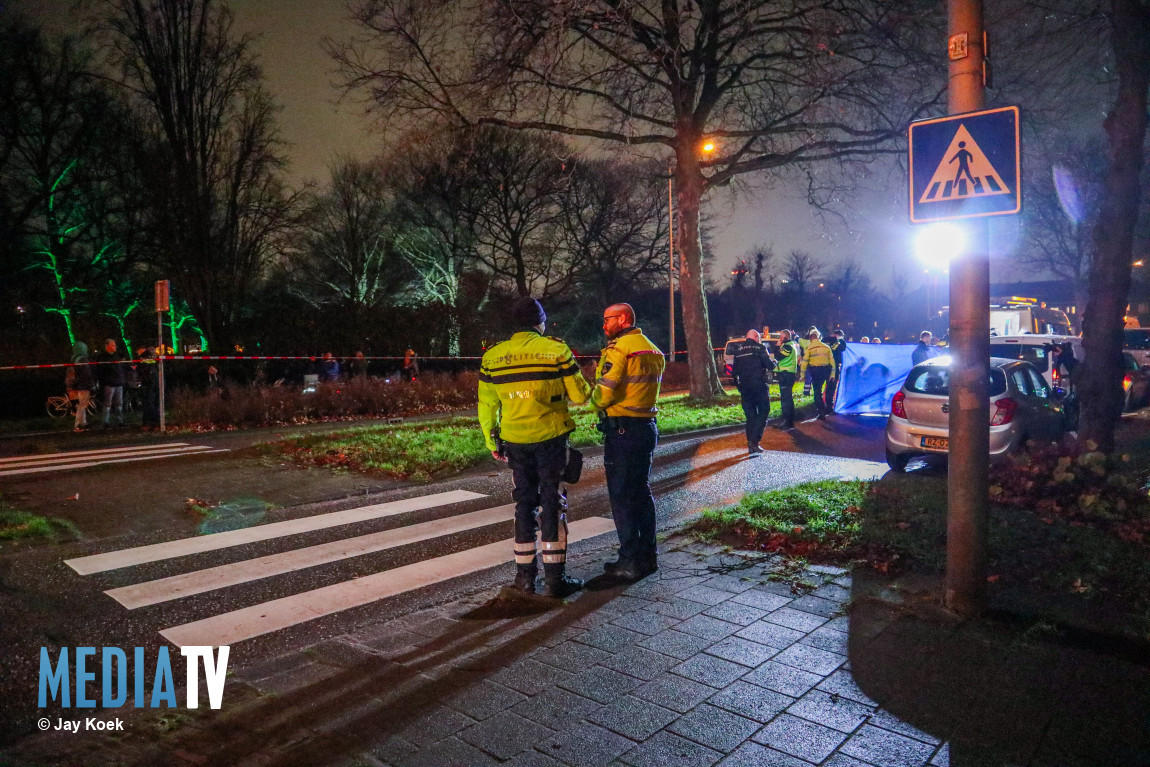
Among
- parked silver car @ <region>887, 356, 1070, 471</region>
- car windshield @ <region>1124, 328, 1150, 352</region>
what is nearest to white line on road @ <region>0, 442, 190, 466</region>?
parked silver car @ <region>887, 356, 1070, 471</region>

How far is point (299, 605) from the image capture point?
17.5 feet

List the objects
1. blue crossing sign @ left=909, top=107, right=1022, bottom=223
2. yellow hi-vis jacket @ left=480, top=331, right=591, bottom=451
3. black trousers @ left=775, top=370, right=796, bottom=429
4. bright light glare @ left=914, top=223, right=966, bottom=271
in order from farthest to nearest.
Result: 1. black trousers @ left=775, top=370, right=796, bottom=429
2. yellow hi-vis jacket @ left=480, top=331, right=591, bottom=451
3. bright light glare @ left=914, top=223, right=966, bottom=271
4. blue crossing sign @ left=909, top=107, right=1022, bottom=223

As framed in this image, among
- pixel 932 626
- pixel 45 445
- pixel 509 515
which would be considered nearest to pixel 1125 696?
pixel 932 626

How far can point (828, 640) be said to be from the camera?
4.32 metres

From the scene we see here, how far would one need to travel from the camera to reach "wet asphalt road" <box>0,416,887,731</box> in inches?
191

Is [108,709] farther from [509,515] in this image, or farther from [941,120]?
[941,120]

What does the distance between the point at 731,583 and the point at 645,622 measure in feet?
3.25

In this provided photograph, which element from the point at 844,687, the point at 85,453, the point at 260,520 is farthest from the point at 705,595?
the point at 85,453

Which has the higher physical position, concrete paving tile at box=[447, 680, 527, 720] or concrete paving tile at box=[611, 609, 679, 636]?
concrete paving tile at box=[611, 609, 679, 636]

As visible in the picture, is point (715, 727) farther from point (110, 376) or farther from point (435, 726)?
point (110, 376)

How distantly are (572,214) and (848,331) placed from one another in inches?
2072

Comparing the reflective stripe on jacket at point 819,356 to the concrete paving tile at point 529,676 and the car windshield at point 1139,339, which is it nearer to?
the car windshield at point 1139,339

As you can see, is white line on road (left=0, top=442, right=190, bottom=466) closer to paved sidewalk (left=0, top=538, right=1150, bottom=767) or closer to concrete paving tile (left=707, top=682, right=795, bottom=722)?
paved sidewalk (left=0, top=538, right=1150, bottom=767)

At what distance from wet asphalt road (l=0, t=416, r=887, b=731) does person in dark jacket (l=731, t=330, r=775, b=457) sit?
40cm
